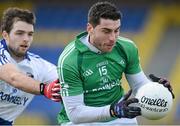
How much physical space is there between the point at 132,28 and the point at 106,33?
883cm

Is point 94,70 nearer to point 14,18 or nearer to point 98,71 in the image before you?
point 98,71

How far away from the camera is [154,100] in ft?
17.1

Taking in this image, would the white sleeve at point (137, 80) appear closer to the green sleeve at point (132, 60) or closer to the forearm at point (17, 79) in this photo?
the green sleeve at point (132, 60)

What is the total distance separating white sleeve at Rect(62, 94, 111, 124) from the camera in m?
5.38

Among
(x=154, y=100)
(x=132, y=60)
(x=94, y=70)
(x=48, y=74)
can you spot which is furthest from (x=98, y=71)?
(x=48, y=74)

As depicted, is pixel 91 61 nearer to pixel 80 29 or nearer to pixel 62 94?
pixel 62 94

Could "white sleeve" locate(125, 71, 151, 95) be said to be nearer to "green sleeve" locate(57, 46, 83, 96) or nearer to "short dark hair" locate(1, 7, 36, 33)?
"green sleeve" locate(57, 46, 83, 96)

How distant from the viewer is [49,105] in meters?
13.0

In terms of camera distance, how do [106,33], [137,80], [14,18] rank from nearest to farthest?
[106,33] < [137,80] < [14,18]

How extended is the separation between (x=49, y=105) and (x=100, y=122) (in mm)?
7449

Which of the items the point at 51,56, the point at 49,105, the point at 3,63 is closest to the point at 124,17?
the point at 51,56

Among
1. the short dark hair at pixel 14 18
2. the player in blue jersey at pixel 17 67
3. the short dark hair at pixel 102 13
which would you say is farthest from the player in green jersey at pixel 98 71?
the short dark hair at pixel 14 18

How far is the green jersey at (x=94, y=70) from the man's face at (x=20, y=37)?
57 cm

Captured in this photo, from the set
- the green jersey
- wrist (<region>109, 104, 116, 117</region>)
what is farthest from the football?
the green jersey
